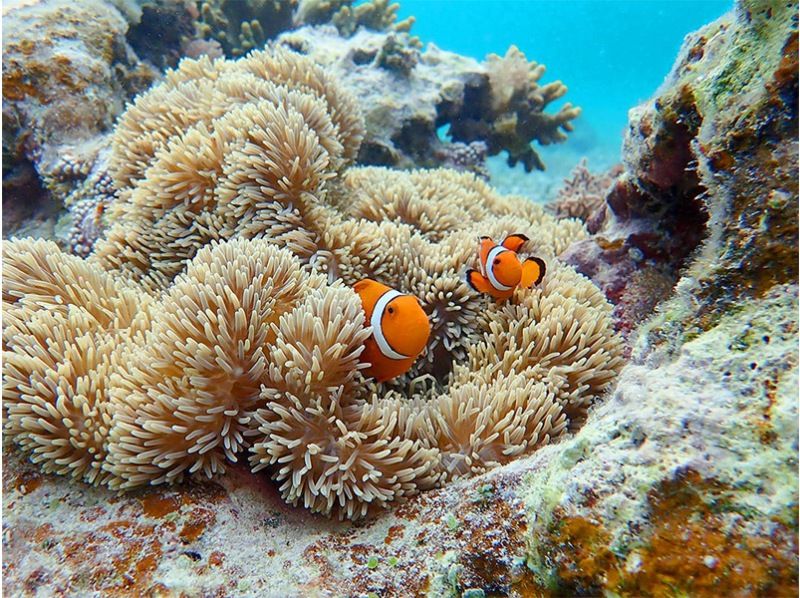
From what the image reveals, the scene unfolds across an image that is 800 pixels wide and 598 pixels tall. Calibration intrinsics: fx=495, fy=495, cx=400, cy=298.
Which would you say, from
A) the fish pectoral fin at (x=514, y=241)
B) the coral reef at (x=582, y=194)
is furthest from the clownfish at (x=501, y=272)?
the coral reef at (x=582, y=194)

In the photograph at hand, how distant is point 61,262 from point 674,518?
7.70 feet

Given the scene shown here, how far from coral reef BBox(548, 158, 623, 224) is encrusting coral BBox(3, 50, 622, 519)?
1837 mm

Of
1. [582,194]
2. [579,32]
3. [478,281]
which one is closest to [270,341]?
[478,281]

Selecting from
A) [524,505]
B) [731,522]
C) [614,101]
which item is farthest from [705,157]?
[614,101]

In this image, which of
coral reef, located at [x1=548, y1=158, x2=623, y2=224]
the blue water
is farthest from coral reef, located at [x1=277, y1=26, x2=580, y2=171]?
the blue water

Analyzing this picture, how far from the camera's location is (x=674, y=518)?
1.01 metres

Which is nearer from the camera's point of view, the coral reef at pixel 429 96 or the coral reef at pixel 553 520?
the coral reef at pixel 553 520

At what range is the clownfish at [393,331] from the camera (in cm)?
183

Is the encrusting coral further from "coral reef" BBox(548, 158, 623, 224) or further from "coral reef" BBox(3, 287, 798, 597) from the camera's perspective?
"coral reef" BBox(548, 158, 623, 224)

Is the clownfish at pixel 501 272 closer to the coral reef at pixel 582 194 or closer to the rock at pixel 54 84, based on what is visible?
the coral reef at pixel 582 194

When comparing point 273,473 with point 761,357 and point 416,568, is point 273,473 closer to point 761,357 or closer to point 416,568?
point 416,568

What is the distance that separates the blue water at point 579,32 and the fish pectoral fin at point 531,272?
6669 centimetres

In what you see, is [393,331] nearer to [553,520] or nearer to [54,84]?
[553,520]

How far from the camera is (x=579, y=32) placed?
88500mm
